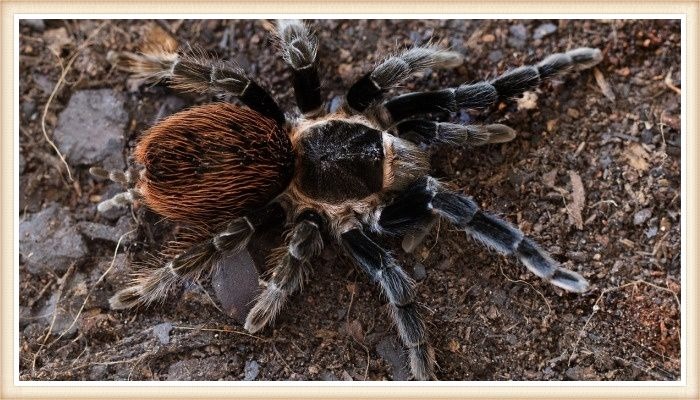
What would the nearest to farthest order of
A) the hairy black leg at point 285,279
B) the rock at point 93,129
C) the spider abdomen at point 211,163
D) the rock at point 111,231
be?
the spider abdomen at point 211,163 → the hairy black leg at point 285,279 → the rock at point 111,231 → the rock at point 93,129

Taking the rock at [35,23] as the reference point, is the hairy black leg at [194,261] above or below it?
below

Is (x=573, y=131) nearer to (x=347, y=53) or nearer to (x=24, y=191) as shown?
(x=347, y=53)

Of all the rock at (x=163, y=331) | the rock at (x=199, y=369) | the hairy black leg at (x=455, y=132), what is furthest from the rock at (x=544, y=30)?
the rock at (x=163, y=331)

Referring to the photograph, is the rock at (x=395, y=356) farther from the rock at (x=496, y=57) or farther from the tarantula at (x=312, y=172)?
the rock at (x=496, y=57)

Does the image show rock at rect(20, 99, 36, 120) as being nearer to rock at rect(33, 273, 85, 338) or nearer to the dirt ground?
the dirt ground

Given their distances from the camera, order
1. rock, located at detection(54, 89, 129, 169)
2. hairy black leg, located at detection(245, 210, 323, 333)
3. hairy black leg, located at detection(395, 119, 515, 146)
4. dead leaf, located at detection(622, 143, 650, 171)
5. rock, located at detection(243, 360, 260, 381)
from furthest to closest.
Result: rock, located at detection(54, 89, 129, 169)
dead leaf, located at detection(622, 143, 650, 171)
hairy black leg, located at detection(395, 119, 515, 146)
rock, located at detection(243, 360, 260, 381)
hairy black leg, located at detection(245, 210, 323, 333)

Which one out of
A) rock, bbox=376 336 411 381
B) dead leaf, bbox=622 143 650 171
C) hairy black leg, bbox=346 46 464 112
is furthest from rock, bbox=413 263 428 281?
dead leaf, bbox=622 143 650 171

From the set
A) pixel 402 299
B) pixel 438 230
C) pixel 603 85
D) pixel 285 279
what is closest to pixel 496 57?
pixel 603 85

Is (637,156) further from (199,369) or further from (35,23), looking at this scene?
(35,23)
